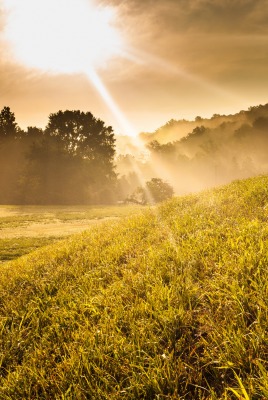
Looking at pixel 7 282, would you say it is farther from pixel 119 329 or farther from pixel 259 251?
pixel 259 251

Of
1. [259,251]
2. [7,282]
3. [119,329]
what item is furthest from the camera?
[7,282]

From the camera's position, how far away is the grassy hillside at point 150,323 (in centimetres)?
295

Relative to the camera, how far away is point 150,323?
12.3 ft

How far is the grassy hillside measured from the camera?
2.95 metres

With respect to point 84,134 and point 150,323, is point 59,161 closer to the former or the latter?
point 84,134

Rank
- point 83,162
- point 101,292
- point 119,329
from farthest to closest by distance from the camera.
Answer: point 83,162 → point 101,292 → point 119,329

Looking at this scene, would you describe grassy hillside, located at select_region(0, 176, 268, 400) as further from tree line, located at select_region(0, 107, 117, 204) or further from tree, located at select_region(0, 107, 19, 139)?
tree, located at select_region(0, 107, 19, 139)

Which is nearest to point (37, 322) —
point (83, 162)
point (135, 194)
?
point (83, 162)

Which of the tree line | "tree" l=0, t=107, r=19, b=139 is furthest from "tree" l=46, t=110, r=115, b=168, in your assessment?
"tree" l=0, t=107, r=19, b=139

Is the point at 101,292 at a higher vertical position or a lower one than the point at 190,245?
lower

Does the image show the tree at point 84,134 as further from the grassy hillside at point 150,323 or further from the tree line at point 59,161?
the grassy hillside at point 150,323

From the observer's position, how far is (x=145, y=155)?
148 metres

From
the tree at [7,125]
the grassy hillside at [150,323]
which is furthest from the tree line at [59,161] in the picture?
the grassy hillside at [150,323]

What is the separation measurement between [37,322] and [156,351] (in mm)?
2184
